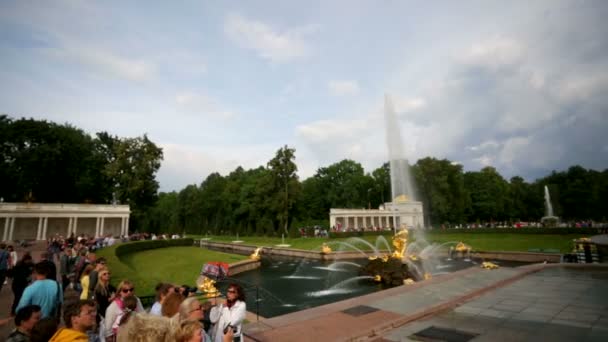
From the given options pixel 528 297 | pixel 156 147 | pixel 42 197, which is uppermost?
pixel 156 147

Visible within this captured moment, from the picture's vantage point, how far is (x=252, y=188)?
228 ft

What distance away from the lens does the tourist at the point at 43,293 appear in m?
5.14

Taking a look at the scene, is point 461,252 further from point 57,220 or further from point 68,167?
point 68,167

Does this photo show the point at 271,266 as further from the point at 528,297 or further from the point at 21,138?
the point at 21,138

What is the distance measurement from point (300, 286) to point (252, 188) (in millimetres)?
53300

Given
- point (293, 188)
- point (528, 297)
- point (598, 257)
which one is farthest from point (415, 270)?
point (293, 188)

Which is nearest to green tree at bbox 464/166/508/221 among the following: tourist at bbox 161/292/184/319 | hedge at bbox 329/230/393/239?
hedge at bbox 329/230/393/239

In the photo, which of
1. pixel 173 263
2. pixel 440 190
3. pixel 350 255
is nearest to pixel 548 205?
pixel 440 190

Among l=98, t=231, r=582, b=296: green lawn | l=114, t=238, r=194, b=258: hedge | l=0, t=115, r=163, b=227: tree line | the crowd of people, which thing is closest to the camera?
the crowd of people

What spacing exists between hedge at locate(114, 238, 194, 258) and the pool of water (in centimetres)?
1309

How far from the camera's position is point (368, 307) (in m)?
9.36

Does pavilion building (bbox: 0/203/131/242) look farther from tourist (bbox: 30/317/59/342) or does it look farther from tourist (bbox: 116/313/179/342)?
tourist (bbox: 116/313/179/342)

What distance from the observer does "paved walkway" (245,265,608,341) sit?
23.2ft

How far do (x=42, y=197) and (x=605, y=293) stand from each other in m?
68.9
